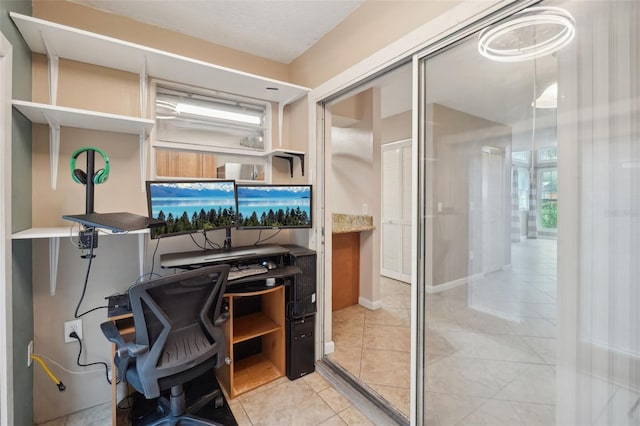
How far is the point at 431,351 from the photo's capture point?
4.92 feet

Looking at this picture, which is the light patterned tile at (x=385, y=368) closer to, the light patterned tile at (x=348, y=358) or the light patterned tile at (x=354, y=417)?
the light patterned tile at (x=348, y=358)

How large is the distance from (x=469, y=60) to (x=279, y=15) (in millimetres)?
1334

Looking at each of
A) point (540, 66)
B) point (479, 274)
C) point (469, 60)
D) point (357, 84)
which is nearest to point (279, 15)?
point (357, 84)

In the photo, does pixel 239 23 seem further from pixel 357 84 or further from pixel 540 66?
pixel 540 66

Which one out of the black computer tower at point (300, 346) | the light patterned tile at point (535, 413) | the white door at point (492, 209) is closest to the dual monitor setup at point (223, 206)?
the black computer tower at point (300, 346)

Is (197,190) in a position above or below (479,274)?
above

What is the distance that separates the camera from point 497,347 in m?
1.25

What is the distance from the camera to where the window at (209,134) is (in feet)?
6.89

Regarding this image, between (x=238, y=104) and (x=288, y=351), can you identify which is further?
(x=238, y=104)

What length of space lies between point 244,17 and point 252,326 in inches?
89.6

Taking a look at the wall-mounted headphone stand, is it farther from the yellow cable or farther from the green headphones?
the yellow cable

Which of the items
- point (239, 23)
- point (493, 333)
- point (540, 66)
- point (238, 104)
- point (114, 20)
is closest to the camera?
point (540, 66)

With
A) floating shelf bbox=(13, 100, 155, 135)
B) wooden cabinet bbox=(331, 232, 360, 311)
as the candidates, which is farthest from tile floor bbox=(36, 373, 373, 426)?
floating shelf bbox=(13, 100, 155, 135)

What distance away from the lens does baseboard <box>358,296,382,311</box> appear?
10.7 feet
